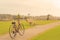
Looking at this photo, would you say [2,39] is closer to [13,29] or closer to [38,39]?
[13,29]

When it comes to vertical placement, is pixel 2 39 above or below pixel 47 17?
above

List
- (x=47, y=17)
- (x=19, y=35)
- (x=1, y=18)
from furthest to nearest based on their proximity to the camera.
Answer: (x=47, y=17) → (x=1, y=18) → (x=19, y=35)

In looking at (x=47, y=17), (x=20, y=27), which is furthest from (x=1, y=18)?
(x=20, y=27)

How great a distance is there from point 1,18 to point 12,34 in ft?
73.9

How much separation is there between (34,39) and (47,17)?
33948 mm

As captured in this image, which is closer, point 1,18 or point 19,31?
point 19,31

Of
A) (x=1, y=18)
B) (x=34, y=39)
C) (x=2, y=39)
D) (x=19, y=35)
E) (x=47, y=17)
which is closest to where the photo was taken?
(x=2, y=39)

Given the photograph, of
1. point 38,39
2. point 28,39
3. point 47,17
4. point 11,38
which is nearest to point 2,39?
point 11,38

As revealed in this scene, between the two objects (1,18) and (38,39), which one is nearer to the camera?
(38,39)

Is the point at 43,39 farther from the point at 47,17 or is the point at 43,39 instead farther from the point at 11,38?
the point at 47,17

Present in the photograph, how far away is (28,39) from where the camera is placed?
536 inches

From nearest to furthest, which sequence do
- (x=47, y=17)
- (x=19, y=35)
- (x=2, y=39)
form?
(x=2, y=39) → (x=19, y=35) → (x=47, y=17)

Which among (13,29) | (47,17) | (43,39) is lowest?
(47,17)

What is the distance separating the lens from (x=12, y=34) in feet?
44.6
